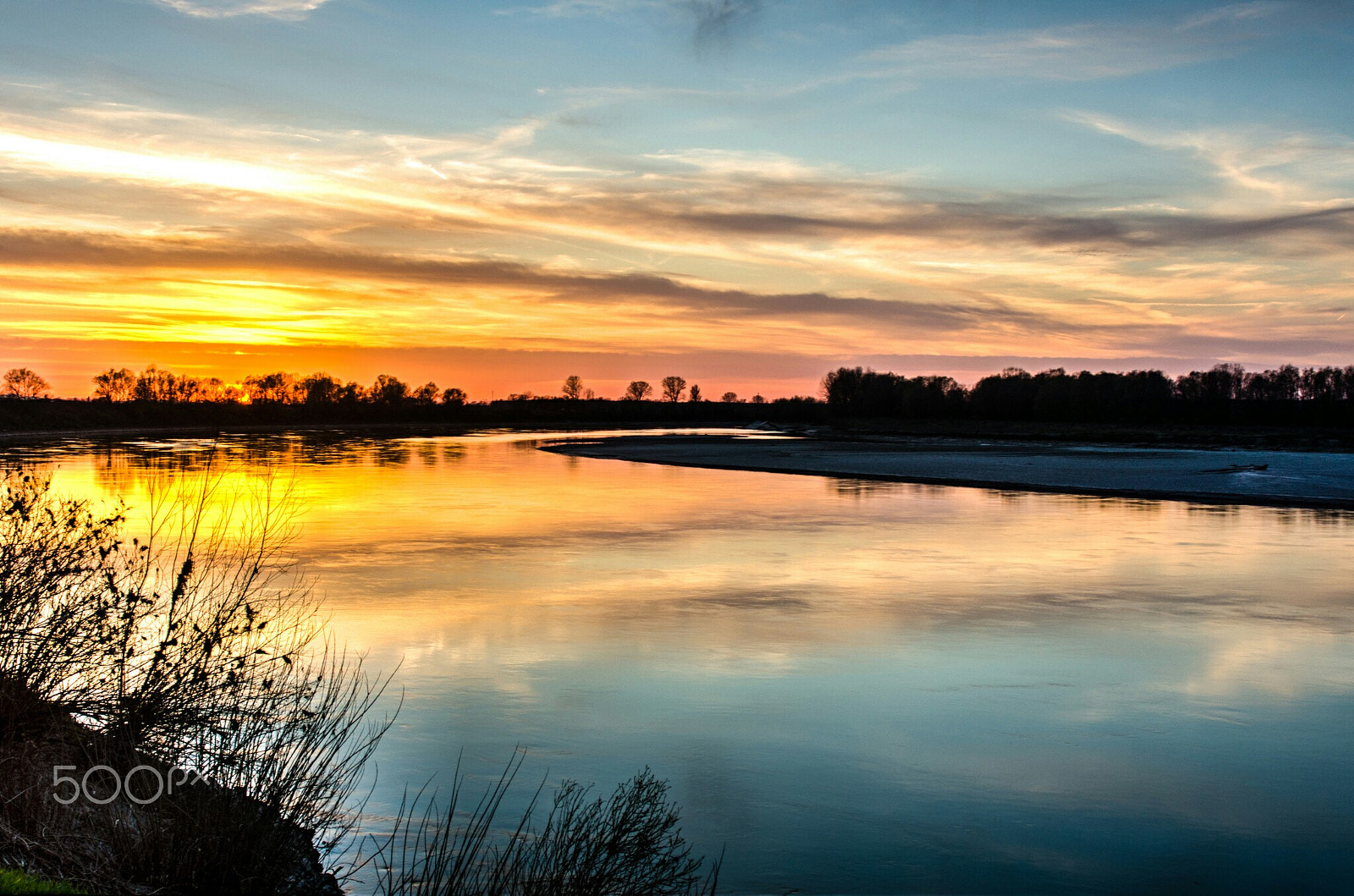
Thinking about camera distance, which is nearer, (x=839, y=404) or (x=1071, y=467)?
(x=1071, y=467)

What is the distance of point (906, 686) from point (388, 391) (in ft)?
622

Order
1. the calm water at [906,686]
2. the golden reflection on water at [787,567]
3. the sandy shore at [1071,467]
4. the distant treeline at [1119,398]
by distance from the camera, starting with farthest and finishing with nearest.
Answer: the distant treeline at [1119,398], the sandy shore at [1071,467], the golden reflection on water at [787,567], the calm water at [906,686]

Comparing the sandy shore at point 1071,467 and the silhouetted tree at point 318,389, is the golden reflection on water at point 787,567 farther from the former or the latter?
the silhouetted tree at point 318,389

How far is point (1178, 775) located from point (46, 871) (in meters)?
7.26

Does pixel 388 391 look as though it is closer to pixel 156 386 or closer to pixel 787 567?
pixel 156 386

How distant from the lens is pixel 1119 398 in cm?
13488

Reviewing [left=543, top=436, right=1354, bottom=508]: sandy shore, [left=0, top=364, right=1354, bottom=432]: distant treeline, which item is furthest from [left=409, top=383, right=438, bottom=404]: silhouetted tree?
[left=543, top=436, right=1354, bottom=508]: sandy shore

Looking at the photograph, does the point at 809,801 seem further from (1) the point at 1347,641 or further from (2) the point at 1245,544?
(2) the point at 1245,544

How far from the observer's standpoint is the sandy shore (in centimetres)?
3116

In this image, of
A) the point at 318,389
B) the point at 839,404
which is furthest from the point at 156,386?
the point at 839,404

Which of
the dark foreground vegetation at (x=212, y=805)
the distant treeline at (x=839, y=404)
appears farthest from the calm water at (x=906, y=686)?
the distant treeline at (x=839, y=404)

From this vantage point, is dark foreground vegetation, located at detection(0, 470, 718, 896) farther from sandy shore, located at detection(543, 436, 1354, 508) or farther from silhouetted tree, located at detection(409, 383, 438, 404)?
silhouetted tree, located at detection(409, 383, 438, 404)

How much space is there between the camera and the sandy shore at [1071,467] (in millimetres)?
31156

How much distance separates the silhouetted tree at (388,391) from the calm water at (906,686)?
168 metres
